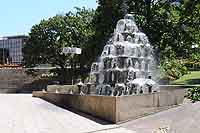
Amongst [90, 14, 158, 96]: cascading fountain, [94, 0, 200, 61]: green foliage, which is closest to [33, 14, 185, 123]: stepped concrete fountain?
[90, 14, 158, 96]: cascading fountain

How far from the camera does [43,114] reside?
16.3 metres

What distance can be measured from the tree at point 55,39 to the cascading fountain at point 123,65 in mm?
20006

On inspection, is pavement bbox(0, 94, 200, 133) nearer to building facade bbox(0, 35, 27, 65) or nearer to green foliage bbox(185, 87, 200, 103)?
green foliage bbox(185, 87, 200, 103)

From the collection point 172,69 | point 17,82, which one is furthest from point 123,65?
point 17,82

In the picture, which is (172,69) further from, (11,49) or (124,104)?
(11,49)

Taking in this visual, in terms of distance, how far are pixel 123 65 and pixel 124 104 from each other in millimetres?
8173

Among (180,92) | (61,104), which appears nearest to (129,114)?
(180,92)

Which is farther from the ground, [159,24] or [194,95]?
[159,24]

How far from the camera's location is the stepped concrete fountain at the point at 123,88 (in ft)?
45.2

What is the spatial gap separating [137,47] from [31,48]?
24.0 metres

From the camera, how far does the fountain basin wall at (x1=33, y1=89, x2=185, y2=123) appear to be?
13383 millimetres

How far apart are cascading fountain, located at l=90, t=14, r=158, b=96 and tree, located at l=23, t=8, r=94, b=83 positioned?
20006 mm

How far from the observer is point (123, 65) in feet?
70.7

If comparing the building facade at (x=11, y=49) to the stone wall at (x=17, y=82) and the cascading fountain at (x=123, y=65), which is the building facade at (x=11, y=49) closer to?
the stone wall at (x=17, y=82)
